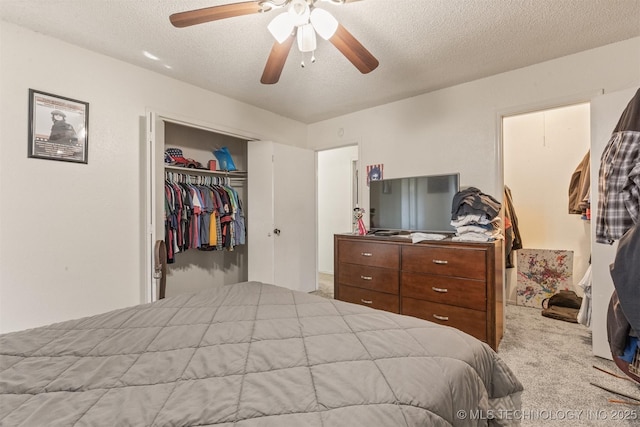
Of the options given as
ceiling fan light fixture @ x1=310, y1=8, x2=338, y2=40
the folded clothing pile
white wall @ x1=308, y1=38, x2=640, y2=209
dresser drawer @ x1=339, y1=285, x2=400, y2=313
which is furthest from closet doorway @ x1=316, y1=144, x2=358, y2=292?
ceiling fan light fixture @ x1=310, y1=8, x2=338, y2=40

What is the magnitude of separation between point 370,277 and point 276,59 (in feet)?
6.76

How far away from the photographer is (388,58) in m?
2.43

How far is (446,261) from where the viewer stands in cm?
238

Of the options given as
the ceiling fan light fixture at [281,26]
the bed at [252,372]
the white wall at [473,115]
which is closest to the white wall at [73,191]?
the bed at [252,372]

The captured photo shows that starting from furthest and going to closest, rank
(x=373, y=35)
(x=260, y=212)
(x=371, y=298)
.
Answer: (x=260, y=212) < (x=371, y=298) < (x=373, y=35)

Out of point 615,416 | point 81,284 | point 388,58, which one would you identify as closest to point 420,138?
point 388,58

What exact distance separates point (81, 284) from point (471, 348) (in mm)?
2723

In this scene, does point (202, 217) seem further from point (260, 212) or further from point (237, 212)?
point (260, 212)

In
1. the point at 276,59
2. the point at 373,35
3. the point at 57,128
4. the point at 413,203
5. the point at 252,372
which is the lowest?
the point at 252,372

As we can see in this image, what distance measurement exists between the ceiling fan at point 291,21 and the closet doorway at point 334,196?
338 cm

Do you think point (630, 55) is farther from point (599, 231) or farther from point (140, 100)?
point (140, 100)

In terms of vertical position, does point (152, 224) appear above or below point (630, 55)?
below

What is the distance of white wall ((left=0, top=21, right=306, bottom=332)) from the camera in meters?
1.98

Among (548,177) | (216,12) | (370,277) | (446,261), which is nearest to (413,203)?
(446,261)
